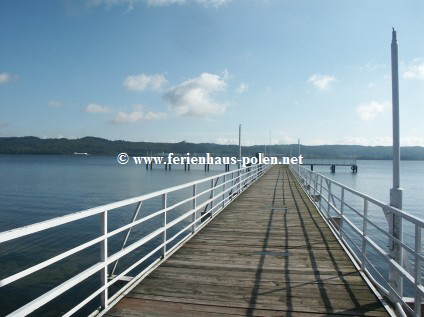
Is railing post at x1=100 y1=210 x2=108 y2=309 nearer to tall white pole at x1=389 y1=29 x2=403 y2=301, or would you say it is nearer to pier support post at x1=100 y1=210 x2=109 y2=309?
pier support post at x1=100 y1=210 x2=109 y2=309

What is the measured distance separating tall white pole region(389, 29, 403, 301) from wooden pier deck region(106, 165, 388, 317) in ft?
1.25

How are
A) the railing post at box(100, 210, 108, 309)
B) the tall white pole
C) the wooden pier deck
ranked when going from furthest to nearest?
the tall white pole
the wooden pier deck
the railing post at box(100, 210, 108, 309)

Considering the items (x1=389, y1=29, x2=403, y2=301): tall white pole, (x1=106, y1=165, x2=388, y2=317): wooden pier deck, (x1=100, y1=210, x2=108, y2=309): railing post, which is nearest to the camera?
(x1=100, y1=210, x2=108, y2=309): railing post

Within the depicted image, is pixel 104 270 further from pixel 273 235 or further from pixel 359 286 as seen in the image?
pixel 273 235

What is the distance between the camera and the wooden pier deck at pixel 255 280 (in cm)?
374

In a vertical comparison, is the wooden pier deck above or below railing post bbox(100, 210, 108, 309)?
below

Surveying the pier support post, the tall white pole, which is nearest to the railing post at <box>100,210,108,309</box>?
the pier support post

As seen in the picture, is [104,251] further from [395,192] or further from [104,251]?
[395,192]

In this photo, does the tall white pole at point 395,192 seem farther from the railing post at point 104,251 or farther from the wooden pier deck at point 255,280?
the railing post at point 104,251

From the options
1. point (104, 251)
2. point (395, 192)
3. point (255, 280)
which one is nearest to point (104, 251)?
point (104, 251)

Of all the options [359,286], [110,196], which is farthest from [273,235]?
[110,196]

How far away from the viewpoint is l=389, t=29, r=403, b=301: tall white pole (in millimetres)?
4039

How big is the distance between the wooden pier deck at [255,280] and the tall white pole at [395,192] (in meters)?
0.38

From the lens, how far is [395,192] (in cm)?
448
